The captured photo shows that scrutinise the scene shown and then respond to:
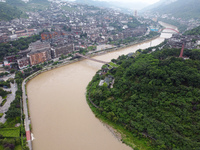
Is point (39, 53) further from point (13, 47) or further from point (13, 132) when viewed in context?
point (13, 132)

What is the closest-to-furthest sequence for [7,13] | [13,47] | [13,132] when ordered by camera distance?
[13,132] < [13,47] < [7,13]

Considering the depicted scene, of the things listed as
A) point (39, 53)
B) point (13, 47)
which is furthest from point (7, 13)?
point (39, 53)

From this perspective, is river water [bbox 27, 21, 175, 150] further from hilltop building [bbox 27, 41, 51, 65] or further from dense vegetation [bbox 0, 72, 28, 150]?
hilltop building [bbox 27, 41, 51, 65]

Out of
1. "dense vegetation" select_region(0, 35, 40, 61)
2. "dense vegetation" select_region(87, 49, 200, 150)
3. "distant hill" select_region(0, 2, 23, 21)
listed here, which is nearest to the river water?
"dense vegetation" select_region(87, 49, 200, 150)

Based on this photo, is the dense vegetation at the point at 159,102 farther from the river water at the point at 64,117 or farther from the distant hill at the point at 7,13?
the distant hill at the point at 7,13

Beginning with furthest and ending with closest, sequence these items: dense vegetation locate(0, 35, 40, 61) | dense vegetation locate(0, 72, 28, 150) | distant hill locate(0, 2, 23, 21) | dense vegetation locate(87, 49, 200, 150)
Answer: distant hill locate(0, 2, 23, 21)
dense vegetation locate(0, 35, 40, 61)
dense vegetation locate(87, 49, 200, 150)
dense vegetation locate(0, 72, 28, 150)
